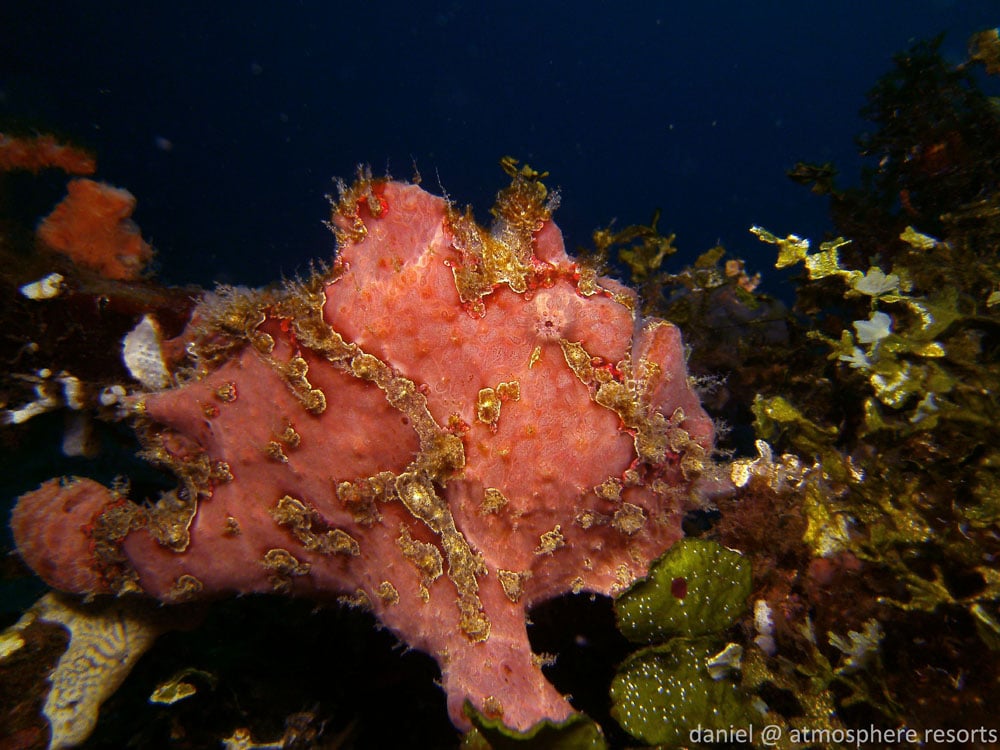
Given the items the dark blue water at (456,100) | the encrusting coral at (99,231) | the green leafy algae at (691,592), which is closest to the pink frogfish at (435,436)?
the green leafy algae at (691,592)

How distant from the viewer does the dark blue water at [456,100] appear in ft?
128

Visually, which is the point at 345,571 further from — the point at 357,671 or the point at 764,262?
the point at 764,262

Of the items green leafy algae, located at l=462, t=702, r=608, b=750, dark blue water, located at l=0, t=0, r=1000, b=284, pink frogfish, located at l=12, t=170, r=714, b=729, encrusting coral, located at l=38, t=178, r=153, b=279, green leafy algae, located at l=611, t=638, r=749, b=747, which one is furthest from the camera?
dark blue water, located at l=0, t=0, r=1000, b=284

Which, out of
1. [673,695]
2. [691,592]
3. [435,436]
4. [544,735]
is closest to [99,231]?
[435,436]

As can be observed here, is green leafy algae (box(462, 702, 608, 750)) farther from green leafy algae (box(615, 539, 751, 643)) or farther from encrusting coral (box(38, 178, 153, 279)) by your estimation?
encrusting coral (box(38, 178, 153, 279))

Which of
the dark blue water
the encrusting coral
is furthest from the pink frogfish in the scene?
the dark blue water

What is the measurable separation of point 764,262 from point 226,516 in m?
66.6

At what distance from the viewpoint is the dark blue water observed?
39094 millimetres

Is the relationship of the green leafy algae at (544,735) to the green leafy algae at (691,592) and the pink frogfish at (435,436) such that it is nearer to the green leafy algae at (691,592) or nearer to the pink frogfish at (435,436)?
the pink frogfish at (435,436)

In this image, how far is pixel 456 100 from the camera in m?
70.0

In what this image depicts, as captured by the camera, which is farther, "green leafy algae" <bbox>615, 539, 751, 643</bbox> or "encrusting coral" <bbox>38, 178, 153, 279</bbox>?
"encrusting coral" <bbox>38, 178, 153, 279</bbox>

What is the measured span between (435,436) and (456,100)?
7863cm

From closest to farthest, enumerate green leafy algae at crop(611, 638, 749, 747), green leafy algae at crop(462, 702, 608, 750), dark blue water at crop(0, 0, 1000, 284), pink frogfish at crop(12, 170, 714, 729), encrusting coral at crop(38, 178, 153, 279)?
green leafy algae at crop(462, 702, 608, 750)
green leafy algae at crop(611, 638, 749, 747)
pink frogfish at crop(12, 170, 714, 729)
encrusting coral at crop(38, 178, 153, 279)
dark blue water at crop(0, 0, 1000, 284)

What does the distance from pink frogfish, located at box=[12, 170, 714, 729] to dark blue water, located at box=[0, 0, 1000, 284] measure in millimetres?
25647
